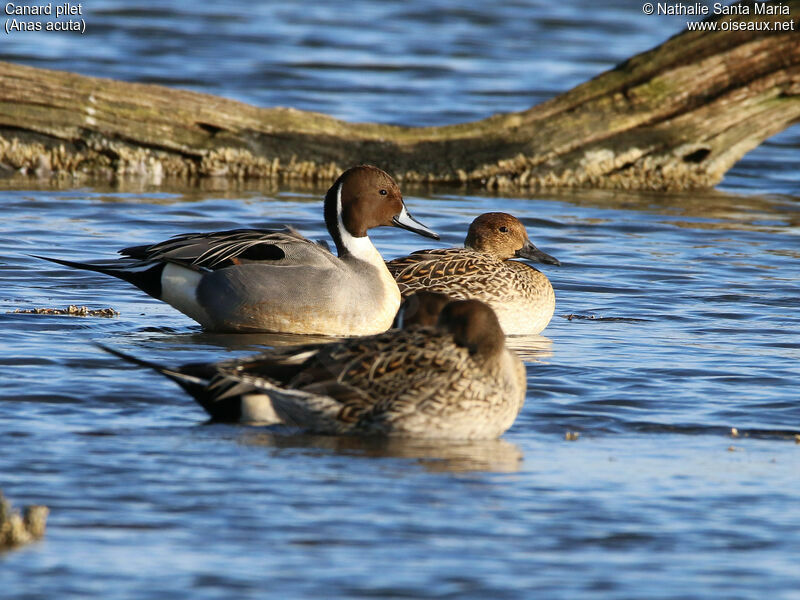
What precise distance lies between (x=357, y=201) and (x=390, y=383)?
297cm

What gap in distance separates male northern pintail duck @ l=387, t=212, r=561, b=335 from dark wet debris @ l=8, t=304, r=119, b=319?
181cm

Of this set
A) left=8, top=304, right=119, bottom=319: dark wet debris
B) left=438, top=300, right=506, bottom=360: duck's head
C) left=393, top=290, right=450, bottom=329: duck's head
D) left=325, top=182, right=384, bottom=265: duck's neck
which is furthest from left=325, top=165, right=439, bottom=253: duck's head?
left=438, top=300, right=506, bottom=360: duck's head

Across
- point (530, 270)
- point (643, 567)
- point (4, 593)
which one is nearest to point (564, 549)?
point (643, 567)

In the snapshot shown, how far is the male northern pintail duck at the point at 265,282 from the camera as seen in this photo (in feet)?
26.5

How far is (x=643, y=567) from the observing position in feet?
15.0

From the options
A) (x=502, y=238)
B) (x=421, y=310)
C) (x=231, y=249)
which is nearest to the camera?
(x=421, y=310)

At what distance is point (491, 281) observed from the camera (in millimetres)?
8711

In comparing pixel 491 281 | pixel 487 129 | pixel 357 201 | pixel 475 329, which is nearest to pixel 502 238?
pixel 491 281

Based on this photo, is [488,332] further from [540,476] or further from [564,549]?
[564,549]

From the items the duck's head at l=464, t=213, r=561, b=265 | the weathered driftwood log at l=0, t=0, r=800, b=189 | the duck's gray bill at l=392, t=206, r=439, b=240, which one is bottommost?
the duck's head at l=464, t=213, r=561, b=265

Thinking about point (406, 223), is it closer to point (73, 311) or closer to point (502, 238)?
point (502, 238)

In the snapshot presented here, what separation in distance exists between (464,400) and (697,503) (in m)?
1.09

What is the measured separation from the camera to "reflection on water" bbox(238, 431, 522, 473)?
561 centimetres

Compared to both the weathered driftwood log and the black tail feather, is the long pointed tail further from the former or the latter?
the weathered driftwood log
